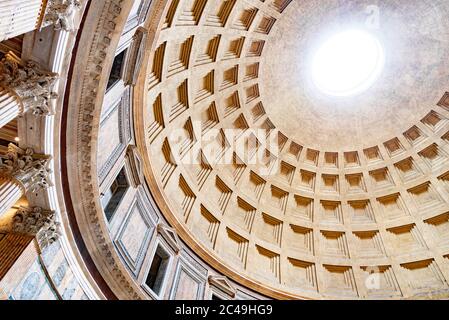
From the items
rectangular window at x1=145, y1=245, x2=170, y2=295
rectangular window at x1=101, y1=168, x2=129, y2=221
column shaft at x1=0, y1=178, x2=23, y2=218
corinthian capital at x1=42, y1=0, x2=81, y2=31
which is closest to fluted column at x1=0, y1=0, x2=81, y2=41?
corinthian capital at x1=42, y1=0, x2=81, y2=31

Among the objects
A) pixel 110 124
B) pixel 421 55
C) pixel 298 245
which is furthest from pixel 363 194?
pixel 110 124

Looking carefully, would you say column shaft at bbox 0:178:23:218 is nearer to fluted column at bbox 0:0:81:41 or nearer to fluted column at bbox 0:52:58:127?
fluted column at bbox 0:52:58:127

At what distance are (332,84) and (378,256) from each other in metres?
11.0

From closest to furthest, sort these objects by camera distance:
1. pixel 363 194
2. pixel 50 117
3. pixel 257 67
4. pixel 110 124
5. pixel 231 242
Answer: pixel 50 117, pixel 110 124, pixel 231 242, pixel 257 67, pixel 363 194

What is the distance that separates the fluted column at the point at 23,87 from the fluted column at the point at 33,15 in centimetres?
103

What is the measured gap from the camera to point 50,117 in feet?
23.4

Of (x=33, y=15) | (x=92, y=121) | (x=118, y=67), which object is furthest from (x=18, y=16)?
(x=118, y=67)

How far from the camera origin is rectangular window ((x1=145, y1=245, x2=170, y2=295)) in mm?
12284

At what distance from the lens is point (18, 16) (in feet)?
16.1

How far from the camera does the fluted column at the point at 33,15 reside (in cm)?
466

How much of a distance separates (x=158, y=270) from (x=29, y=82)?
8.84 metres

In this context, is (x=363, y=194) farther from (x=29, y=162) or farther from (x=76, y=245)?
(x=29, y=162)

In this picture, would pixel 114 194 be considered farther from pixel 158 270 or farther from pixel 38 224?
pixel 38 224
